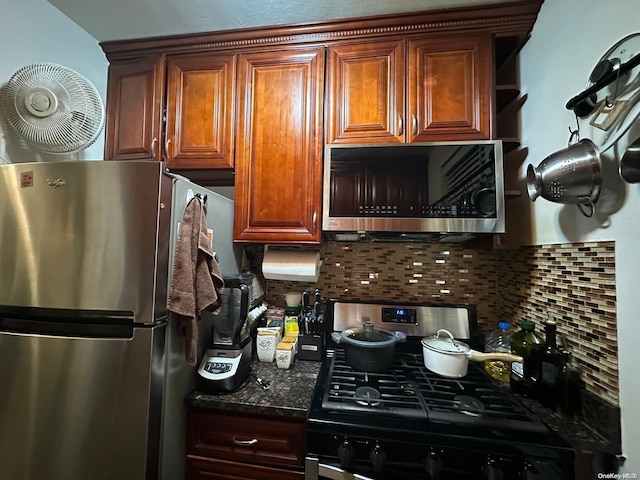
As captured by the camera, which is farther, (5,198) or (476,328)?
(476,328)

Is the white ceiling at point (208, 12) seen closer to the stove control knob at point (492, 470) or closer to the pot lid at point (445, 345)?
the pot lid at point (445, 345)

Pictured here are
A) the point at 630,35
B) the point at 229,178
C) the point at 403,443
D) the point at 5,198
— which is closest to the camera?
the point at 630,35

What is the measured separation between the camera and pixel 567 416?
894mm

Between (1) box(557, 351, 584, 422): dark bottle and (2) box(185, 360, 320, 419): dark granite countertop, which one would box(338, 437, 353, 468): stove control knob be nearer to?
(2) box(185, 360, 320, 419): dark granite countertop

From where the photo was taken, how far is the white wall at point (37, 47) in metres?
1.15

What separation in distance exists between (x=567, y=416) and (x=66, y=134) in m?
2.22

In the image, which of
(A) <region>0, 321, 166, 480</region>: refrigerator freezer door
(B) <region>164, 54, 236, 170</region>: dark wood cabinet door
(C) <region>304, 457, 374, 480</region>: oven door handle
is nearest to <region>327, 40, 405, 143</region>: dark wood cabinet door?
(B) <region>164, 54, 236, 170</region>: dark wood cabinet door

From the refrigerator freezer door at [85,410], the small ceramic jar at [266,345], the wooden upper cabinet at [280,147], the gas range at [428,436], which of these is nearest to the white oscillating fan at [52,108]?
the wooden upper cabinet at [280,147]

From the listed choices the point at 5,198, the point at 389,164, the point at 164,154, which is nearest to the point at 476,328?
the point at 389,164

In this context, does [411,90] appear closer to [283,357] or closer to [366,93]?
[366,93]

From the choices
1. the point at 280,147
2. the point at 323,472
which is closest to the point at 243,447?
the point at 323,472

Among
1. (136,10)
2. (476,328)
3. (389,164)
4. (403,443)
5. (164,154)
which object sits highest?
Result: (136,10)

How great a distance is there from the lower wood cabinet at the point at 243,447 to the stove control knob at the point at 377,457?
251 mm

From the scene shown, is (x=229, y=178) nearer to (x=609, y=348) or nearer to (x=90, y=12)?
(x=90, y=12)
